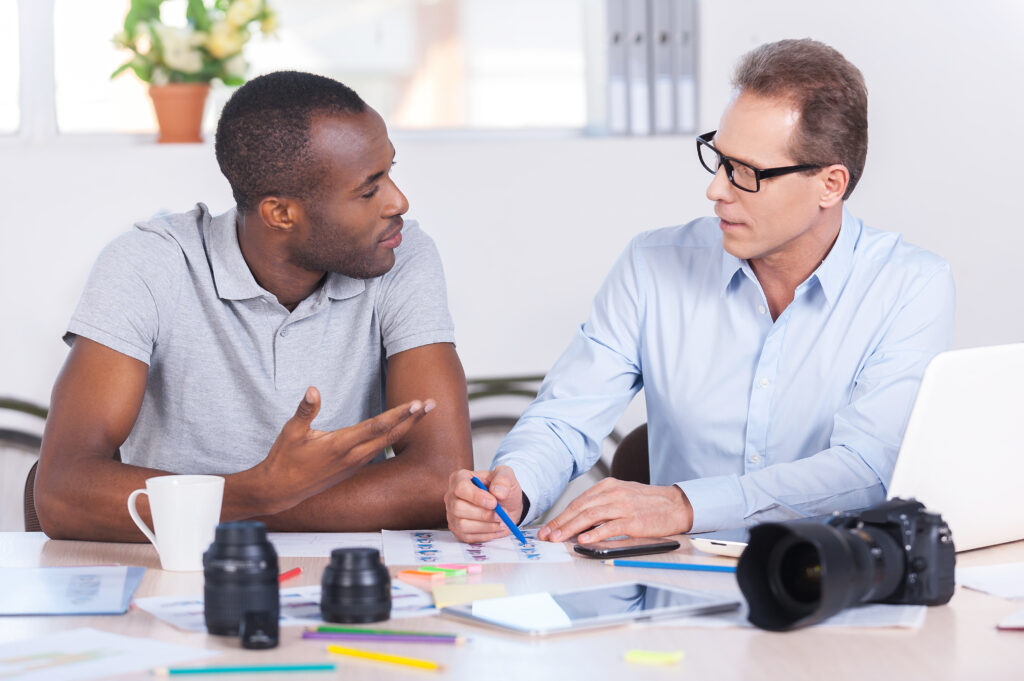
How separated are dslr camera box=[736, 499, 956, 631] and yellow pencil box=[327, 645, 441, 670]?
318 millimetres

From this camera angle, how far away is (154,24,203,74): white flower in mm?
2795

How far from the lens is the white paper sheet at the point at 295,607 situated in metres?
1.11

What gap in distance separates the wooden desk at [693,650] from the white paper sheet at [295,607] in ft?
0.06

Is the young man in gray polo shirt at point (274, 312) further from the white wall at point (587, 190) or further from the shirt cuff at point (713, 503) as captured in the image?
the white wall at point (587, 190)

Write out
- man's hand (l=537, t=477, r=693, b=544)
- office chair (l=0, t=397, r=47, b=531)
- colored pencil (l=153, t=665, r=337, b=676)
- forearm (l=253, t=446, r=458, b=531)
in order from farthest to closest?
office chair (l=0, t=397, r=47, b=531)
forearm (l=253, t=446, r=458, b=531)
man's hand (l=537, t=477, r=693, b=544)
colored pencil (l=153, t=665, r=337, b=676)

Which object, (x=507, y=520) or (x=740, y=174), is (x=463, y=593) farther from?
(x=740, y=174)

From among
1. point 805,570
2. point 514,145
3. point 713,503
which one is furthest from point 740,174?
point 514,145

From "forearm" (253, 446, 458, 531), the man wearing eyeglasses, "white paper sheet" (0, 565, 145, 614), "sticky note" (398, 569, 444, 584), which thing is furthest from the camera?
the man wearing eyeglasses

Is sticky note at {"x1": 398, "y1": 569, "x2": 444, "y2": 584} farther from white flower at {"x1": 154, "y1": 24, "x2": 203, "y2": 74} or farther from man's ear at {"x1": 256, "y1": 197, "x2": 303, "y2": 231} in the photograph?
white flower at {"x1": 154, "y1": 24, "x2": 203, "y2": 74}

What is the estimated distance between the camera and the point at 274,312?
1922 millimetres

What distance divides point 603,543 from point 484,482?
0.67ft

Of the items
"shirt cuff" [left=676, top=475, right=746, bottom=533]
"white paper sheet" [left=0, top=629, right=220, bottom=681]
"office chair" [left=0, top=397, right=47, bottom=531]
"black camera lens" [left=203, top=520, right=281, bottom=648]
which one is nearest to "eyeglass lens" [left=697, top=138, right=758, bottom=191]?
"shirt cuff" [left=676, top=475, right=746, bottom=533]

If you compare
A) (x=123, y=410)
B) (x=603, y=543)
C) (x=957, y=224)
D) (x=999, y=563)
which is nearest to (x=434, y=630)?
(x=603, y=543)

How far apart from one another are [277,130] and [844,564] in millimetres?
1192
